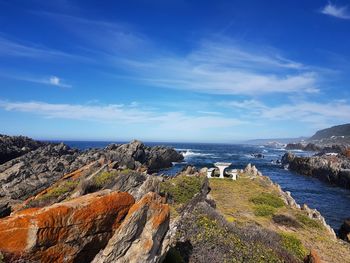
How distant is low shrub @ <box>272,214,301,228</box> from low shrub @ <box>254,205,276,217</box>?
815mm

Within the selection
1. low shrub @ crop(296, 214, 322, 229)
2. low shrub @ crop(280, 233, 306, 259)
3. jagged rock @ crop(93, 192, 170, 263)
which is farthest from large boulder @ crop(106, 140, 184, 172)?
jagged rock @ crop(93, 192, 170, 263)

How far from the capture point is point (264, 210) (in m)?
25.5

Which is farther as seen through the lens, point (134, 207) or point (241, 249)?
point (241, 249)

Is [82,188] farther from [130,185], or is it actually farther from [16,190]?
[16,190]

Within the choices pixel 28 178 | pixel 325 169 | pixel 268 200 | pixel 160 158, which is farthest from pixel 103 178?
pixel 160 158

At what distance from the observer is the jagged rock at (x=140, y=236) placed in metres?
9.07

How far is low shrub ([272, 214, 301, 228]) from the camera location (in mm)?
23044

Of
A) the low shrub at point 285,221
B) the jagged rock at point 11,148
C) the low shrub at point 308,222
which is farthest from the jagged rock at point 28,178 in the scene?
the jagged rock at point 11,148

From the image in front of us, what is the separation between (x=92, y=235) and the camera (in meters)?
8.87

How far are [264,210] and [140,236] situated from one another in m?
18.0

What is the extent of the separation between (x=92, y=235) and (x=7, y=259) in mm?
2148

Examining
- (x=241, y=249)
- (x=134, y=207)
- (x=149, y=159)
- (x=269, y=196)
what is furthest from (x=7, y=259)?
(x=149, y=159)

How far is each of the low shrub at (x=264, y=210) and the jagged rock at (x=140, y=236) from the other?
16228 mm

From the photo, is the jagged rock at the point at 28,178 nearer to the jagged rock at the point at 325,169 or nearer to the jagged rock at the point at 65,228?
the jagged rock at the point at 65,228
